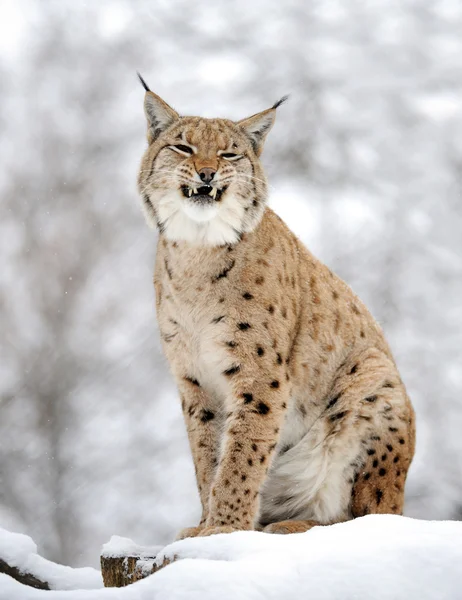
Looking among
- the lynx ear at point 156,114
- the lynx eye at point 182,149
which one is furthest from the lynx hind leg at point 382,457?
the lynx ear at point 156,114

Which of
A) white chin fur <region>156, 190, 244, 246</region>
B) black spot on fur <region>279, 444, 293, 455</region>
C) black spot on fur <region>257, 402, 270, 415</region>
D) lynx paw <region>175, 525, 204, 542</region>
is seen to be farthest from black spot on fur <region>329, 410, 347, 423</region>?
white chin fur <region>156, 190, 244, 246</region>

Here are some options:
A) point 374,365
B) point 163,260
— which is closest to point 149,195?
point 163,260

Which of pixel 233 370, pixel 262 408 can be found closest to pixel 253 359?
pixel 233 370

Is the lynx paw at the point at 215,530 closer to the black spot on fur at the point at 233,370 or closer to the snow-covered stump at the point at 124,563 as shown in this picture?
the snow-covered stump at the point at 124,563

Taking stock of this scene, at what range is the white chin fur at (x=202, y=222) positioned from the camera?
5.82 meters

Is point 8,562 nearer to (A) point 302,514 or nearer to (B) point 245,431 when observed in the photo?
(B) point 245,431

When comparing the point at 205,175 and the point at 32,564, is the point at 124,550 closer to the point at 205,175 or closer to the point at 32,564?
the point at 32,564

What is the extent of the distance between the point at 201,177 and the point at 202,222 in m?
0.29

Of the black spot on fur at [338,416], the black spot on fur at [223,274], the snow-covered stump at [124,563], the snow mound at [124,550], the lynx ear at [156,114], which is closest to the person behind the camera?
the snow-covered stump at [124,563]

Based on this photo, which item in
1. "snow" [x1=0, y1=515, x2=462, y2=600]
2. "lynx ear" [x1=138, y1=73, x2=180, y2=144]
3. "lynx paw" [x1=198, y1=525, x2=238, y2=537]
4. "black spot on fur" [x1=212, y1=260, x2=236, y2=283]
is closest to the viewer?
"snow" [x1=0, y1=515, x2=462, y2=600]

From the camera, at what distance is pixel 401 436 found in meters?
6.04

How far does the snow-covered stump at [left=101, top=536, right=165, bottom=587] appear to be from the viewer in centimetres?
469

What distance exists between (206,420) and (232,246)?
114 centimetres

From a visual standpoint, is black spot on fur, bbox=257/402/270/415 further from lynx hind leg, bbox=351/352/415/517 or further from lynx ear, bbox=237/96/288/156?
lynx ear, bbox=237/96/288/156
